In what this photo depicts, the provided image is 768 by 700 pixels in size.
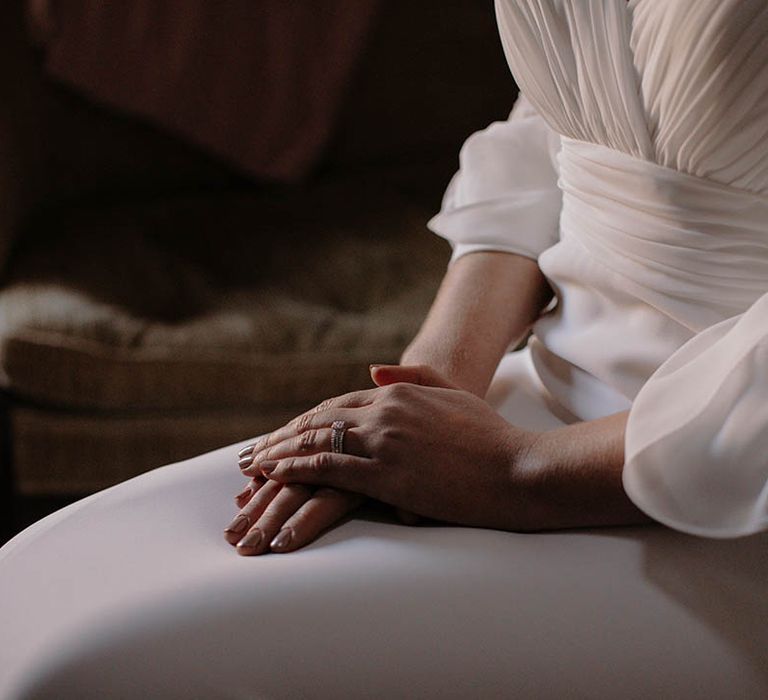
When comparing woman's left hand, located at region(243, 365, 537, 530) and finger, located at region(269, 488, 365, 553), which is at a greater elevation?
woman's left hand, located at region(243, 365, 537, 530)

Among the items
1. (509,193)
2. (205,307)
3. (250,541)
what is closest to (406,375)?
(250,541)

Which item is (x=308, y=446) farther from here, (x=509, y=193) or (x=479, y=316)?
(x=509, y=193)

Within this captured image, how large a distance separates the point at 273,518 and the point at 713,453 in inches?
11.8

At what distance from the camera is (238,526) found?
2.69ft

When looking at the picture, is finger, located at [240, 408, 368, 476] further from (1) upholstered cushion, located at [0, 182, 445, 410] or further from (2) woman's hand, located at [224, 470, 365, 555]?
(1) upholstered cushion, located at [0, 182, 445, 410]

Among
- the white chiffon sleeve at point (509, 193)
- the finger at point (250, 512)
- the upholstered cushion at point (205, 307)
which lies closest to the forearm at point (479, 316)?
the white chiffon sleeve at point (509, 193)

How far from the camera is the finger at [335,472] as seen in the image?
2.69 feet

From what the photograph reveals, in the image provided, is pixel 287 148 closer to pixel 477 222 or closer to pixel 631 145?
pixel 477 222

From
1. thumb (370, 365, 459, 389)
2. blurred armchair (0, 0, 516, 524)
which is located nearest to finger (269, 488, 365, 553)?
thumb (370, 365, 459, 389)

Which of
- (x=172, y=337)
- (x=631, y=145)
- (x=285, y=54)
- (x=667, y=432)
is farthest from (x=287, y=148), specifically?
(x=667, y=432)

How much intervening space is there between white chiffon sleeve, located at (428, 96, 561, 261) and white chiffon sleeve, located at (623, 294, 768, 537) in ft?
1.21

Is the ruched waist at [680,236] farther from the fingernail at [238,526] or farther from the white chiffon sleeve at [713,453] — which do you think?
the fingernail at [238,526]

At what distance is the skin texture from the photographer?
79 cm

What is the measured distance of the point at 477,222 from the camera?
43.9 inches
